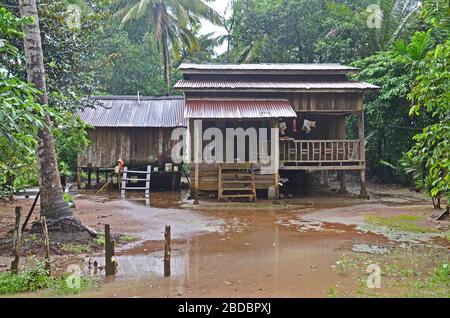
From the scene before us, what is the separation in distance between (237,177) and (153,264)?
Answer: 8474mm

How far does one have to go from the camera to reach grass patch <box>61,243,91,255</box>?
8.06m

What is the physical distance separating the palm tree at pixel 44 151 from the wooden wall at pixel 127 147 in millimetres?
10217

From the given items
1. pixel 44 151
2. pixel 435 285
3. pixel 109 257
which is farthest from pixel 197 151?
pixel 435 285

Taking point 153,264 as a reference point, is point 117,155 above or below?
above

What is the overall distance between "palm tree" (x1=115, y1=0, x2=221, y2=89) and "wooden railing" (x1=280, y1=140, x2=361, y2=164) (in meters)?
13.3

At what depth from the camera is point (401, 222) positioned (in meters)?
11.2

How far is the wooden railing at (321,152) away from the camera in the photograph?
51.6 feet

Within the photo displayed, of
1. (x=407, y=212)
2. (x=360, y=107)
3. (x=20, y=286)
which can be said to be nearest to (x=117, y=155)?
(x=360, y=107)

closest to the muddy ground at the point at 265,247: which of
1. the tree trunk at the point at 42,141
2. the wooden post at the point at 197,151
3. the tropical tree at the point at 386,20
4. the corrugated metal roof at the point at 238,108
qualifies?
the wooden post at the point at 197,151

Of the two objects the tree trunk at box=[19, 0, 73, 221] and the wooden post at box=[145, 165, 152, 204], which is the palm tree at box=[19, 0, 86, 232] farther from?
the wooden post at box=[145, 165, 152, 204]

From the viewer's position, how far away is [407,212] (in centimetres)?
1272

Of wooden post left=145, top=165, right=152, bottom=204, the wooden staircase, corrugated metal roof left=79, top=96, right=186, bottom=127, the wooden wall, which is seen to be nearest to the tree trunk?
wooden post left=145, top=165, right=152, bottom=204
